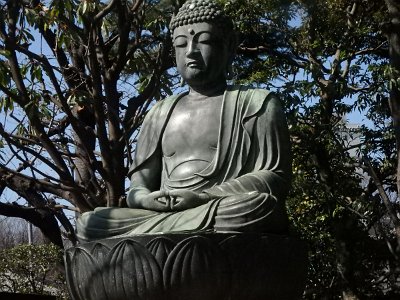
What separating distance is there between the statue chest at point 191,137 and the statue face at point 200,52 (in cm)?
18

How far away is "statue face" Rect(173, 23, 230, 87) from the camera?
19.5 ft

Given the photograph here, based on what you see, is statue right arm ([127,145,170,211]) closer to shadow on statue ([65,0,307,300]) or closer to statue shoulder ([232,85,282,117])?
shadow on statue ([65,0,307,300])

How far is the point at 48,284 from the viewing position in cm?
1494

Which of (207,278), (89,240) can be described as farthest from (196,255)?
(89,240)

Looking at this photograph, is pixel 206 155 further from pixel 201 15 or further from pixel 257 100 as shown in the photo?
pixel 201 15

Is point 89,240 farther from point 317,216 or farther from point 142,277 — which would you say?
point 317,216

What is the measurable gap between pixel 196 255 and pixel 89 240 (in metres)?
0.87

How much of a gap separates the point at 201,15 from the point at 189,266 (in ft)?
6.24

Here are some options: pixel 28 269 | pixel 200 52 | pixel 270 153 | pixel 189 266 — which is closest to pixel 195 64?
pixel 200 52

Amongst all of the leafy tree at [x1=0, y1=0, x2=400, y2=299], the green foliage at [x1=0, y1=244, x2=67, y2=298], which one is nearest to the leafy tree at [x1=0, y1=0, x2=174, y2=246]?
the leafy tree at [x1=0, y1=0, x2=400, y2=299]

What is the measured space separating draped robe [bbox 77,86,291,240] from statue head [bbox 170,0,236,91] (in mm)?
197

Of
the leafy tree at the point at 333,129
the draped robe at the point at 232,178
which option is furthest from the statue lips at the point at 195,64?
the leafy tree at the point at 333,129

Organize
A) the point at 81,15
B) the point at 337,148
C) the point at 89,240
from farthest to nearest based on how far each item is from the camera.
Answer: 1. the point at 337,148
2. the point at 81,15
3. the point at 89,240

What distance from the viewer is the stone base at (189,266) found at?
494cm
